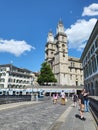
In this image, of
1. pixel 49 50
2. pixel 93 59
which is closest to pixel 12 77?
pixel 49 50

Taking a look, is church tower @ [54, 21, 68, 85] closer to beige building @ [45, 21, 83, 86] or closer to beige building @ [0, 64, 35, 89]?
beige building @ [45, 21, 83, 86]

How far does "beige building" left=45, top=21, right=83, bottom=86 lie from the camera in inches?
3597

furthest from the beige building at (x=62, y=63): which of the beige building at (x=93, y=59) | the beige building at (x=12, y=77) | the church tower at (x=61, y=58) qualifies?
the beige building at (x=93, y=59)

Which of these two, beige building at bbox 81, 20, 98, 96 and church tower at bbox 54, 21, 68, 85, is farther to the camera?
church tower at bbox 54, 21, 68, 85

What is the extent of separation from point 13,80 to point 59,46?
1195 inches

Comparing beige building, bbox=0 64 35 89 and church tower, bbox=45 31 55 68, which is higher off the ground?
church tower, bbox=45 31 55 68

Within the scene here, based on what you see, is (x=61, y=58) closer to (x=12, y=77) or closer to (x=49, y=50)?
(x=49, y=50)

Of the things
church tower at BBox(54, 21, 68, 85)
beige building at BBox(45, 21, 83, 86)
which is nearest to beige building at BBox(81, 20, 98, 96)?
church tower at BBox(54, 21, 68, 85)

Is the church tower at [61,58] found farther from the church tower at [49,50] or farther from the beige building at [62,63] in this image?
the church tower at [49,50]

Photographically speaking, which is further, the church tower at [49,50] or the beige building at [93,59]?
the church tower at [49,50]

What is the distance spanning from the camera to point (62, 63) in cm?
9162

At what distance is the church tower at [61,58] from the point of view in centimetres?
9069

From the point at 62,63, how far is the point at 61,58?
8.95ft

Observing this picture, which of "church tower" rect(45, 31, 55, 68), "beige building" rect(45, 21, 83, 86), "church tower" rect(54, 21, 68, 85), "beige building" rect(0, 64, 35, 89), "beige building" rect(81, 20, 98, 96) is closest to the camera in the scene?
"beige building" rect(81, 20, 98, 96)
